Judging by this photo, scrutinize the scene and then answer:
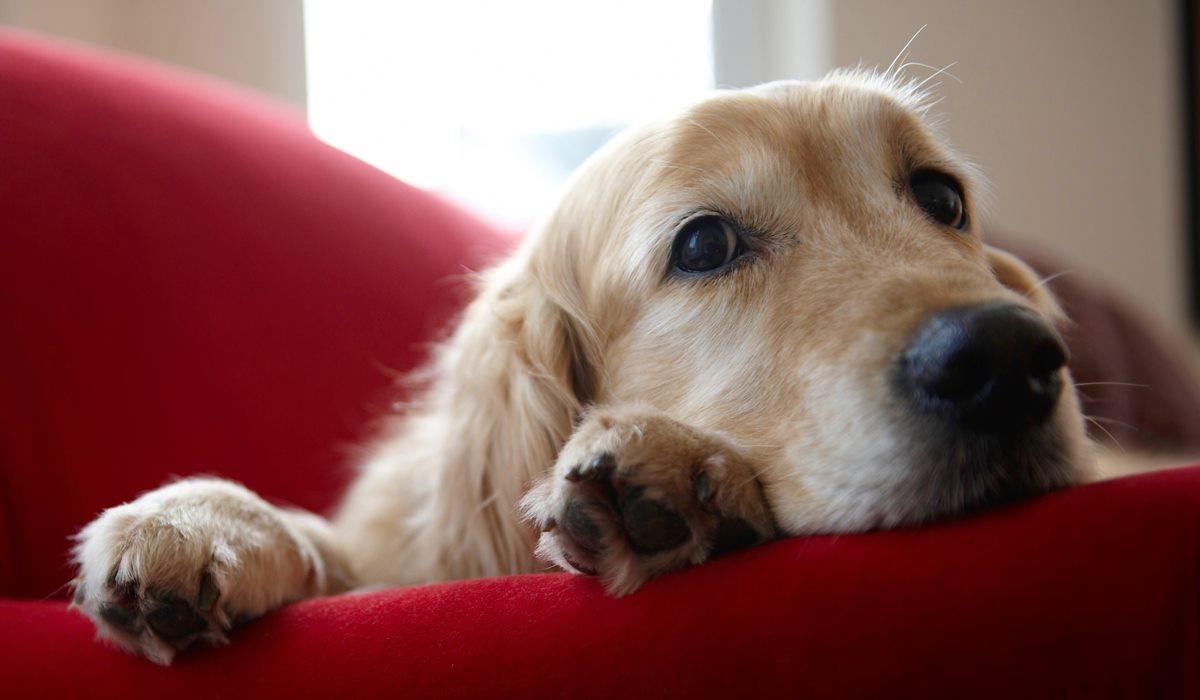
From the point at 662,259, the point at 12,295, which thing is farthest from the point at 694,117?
the point at 12,295

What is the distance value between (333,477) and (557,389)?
80 cm

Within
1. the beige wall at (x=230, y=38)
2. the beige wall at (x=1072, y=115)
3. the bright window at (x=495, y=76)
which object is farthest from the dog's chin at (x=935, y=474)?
the beige wall at (x=230, y=38)

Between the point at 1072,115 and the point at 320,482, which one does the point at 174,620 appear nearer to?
the point at 320,482

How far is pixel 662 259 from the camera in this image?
1541 millimetres

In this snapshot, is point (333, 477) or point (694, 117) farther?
point (333, 477)

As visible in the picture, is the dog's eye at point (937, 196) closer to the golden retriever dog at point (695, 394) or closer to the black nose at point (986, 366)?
the golden retriever dog at point (695, 394)

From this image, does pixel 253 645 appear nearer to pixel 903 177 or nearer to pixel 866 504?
pixel 866 504

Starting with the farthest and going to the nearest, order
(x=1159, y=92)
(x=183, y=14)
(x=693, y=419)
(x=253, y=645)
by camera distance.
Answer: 1. (x=1159, y=92)
2. (x=183, y=14)
3. (x=693, y=419)
4. (x=253, y=645)

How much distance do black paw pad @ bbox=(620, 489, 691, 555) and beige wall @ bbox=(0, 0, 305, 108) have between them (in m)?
4.05

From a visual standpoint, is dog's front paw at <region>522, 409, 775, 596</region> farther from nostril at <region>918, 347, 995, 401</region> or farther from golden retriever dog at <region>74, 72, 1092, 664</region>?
nostril at <region>918, 347, 995, 401</region>

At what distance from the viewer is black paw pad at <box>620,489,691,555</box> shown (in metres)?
0.98

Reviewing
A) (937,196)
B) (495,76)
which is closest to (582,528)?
(937,196)

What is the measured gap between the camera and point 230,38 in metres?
4.52

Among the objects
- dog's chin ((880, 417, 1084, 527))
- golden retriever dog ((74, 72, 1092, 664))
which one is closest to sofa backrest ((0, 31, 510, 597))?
golden retriever dog ((74, 72, 1092, 664))
